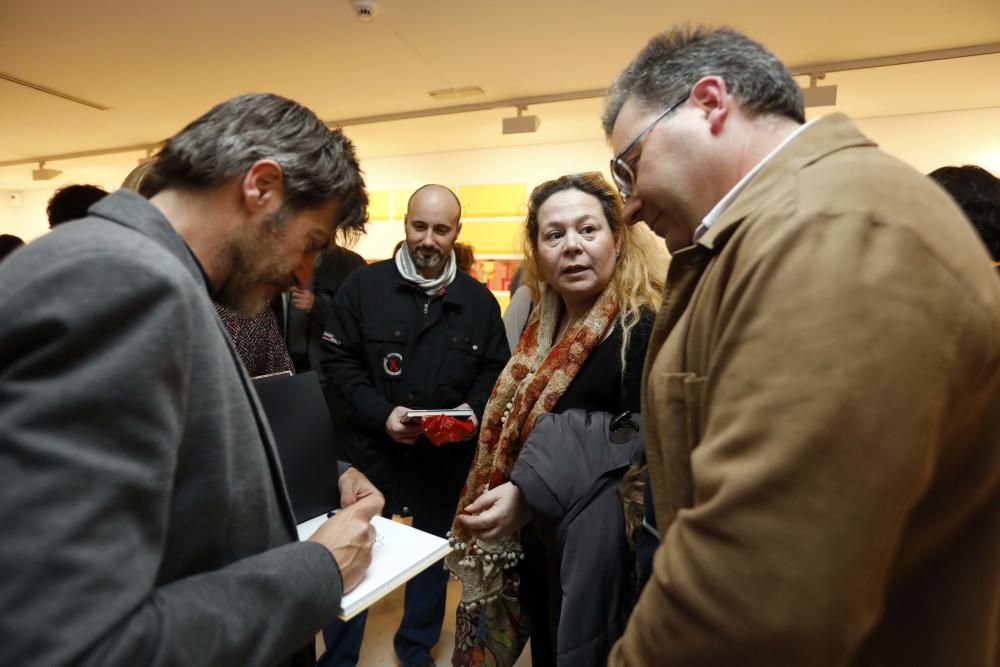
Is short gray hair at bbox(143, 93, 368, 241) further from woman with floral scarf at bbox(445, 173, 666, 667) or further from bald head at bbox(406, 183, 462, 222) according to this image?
bald head at bbox(406, 183, 462, 222)

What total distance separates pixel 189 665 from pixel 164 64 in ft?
15.5

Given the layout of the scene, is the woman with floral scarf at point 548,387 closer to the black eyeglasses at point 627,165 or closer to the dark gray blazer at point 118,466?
the black eyeglasses at point 627,165

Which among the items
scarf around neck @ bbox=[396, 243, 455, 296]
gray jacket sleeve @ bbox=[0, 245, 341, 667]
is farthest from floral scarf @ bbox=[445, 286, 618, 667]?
gray jacket sleeve @ bbox=[0, 245, 341, 667]

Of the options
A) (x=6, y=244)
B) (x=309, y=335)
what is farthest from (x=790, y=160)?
(x=6, y=244)

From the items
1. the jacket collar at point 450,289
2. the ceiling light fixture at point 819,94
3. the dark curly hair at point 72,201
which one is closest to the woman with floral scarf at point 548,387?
the jacket collar at point 450,289

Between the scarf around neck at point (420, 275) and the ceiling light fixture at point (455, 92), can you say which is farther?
the ceiling light fixture at point (455, 92)

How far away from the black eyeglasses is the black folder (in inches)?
29.1

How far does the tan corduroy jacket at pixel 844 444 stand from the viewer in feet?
1.74

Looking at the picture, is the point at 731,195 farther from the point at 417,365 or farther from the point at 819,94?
the point at 819,94

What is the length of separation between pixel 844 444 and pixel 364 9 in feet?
11.1

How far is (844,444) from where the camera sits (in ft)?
1.74

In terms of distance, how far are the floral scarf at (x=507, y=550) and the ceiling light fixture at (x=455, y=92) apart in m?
3.31

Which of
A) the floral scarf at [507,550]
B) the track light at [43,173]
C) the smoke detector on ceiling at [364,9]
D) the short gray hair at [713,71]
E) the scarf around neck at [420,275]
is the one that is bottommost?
the floral scarf at [507,550]

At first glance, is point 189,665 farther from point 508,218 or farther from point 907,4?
point 508,218
